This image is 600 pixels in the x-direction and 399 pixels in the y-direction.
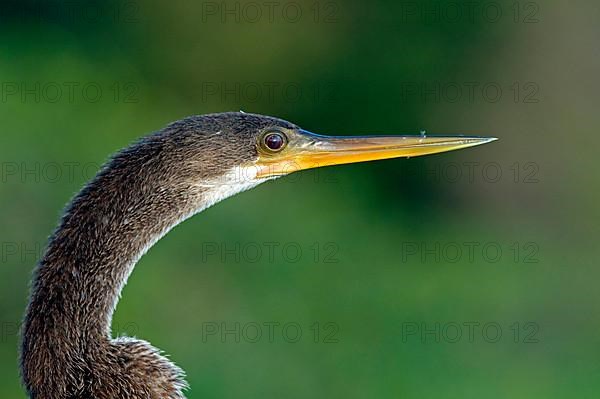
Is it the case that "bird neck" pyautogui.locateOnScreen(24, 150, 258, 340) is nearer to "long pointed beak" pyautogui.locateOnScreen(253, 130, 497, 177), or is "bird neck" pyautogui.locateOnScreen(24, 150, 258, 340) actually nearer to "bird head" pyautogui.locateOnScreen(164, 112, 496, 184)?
"bird head" pyautogui.locateOnScreen(164, 112, 496, 184)

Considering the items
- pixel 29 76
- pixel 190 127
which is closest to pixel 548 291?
pixel 29 76

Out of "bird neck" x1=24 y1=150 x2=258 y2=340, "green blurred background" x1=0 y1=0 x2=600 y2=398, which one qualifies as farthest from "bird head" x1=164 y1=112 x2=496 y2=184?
"green blurred background" x1=0 y1=0 x2=600 y2=398

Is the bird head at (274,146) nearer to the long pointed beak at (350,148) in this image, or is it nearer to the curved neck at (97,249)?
the long pointed beak at (350,148)

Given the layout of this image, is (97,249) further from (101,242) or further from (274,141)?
(274,141)

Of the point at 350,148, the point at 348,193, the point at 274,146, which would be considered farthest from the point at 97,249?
the point at 348,193

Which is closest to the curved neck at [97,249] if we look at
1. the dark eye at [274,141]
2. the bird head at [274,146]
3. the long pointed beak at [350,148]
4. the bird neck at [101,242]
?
the bird neck at [101,242]
